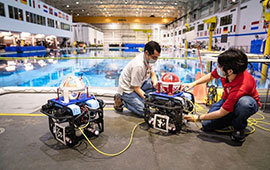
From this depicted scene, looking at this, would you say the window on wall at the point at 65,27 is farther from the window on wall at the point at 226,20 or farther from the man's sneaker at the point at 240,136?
the man's sneaker at the point at 240,136

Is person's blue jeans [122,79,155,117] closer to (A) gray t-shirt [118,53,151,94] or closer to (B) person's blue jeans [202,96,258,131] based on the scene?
(A) gray t-shirt [118,53,151,94]

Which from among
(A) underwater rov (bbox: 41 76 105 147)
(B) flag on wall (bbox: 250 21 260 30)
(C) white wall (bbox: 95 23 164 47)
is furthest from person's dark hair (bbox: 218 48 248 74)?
(C) white wall (bbox: 95 23 164 47)

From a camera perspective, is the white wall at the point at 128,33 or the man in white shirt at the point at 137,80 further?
the white wall at the point at 128,33

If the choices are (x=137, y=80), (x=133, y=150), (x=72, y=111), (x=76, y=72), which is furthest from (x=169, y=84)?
(x=76, y=72)

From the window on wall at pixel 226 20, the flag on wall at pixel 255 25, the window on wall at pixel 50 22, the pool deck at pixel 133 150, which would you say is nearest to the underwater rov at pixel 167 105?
the pool deck at pixel 133 150

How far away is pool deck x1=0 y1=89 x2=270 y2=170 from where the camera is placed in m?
1.58

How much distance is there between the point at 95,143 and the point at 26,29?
20807 mm

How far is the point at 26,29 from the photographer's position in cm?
1873

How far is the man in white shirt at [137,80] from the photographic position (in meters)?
2.42

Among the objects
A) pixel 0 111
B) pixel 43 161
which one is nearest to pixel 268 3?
pixel 43 161

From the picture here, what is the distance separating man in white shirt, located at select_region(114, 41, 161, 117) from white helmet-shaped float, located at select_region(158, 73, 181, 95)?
12.8 inches

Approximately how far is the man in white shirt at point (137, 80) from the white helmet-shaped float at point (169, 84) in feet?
1.07

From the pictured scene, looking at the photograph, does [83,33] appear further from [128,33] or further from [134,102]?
[134,102]

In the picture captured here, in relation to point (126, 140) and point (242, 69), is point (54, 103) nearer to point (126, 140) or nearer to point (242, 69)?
point (126, 140)
